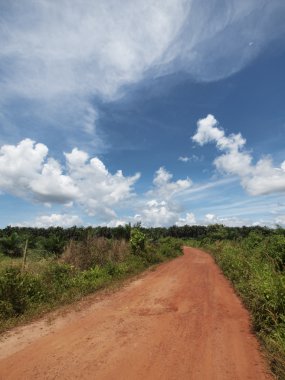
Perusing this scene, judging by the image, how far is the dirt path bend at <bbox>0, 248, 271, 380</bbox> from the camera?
5539 mm

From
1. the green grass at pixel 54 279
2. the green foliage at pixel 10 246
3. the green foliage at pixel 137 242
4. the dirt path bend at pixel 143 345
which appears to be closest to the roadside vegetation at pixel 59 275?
the green grass at pixel 54 279

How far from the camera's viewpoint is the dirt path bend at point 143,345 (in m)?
5.54

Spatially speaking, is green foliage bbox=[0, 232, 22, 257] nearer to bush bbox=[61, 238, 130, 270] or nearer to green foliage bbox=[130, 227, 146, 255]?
green foliage bbox=[130, 227, 146, 255]

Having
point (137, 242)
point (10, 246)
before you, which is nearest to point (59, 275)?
point (137, 242)

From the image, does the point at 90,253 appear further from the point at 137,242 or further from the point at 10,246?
the point at 10,246

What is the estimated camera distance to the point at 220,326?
8164 millimetres

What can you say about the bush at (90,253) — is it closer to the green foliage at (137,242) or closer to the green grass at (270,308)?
the green foliage at (137,242)

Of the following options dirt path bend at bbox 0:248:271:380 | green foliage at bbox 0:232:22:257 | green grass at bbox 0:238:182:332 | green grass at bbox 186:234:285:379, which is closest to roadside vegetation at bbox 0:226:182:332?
green grass at bbox 0:238:182:332

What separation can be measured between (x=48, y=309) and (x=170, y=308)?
346 cm

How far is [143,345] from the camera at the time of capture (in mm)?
6746

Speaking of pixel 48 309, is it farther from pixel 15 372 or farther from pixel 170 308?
pixel 15 372

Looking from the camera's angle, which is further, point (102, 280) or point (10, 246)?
point (10, 246)

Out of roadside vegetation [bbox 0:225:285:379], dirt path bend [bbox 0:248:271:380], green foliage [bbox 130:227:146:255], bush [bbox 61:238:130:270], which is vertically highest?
green foliage [bbox 130:227:146:255]

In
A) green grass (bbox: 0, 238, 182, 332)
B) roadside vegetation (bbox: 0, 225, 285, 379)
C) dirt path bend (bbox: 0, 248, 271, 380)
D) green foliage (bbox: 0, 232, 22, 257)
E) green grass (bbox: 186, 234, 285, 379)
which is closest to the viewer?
dirt path bend (bbox: 0, 248, 271, 380)
